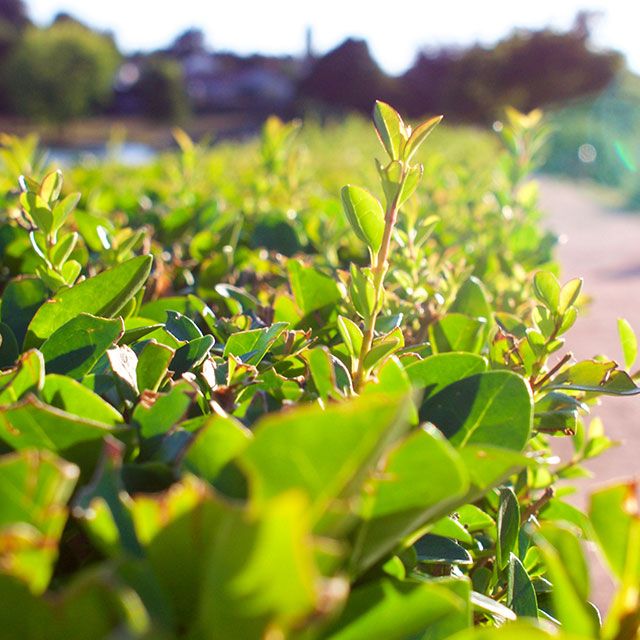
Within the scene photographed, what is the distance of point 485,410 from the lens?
78 cm

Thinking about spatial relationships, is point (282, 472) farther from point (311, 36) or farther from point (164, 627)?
point (311, 36)

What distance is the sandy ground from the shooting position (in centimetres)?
385

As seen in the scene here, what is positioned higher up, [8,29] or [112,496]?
[8,29]

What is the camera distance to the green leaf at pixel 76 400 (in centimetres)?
74

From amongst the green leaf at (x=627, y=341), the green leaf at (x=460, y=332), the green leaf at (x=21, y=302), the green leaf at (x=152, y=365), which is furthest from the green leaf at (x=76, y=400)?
Answer: the green leaf at (x=627, y=341)

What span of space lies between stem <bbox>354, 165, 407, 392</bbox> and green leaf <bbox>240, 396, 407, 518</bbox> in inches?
14.8

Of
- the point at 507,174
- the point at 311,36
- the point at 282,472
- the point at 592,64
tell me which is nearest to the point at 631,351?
the point at 282,472

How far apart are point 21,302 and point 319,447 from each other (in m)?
0.81

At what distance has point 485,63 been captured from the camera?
40.5m

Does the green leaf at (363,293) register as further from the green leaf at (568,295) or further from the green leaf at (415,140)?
the green leaf at (568,295)

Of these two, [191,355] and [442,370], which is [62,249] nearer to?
[191,355]

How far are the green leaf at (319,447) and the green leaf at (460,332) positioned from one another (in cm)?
63

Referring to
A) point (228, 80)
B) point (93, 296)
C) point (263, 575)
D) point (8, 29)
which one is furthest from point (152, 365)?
point (228, 80)

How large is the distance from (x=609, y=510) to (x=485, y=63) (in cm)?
4341
